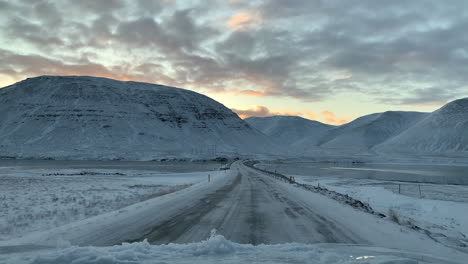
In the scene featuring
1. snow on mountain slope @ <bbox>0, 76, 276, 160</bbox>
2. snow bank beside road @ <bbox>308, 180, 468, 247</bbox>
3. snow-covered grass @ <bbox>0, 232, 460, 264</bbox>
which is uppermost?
snow on mountain slope @ <bbox>0, 76, 276, 160</bbox>

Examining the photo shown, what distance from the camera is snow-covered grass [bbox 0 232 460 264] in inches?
217

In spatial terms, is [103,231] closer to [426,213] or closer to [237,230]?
[237,230]

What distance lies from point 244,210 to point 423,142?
215453mm

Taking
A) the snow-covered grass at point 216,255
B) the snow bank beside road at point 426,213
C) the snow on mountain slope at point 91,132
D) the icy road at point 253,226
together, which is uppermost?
the snow on mountain slope at point 91,132

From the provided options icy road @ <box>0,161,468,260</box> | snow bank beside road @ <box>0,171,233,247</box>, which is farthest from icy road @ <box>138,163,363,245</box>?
snow bank beside road @ <box>0,171,233,247</box>

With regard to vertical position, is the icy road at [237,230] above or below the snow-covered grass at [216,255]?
below

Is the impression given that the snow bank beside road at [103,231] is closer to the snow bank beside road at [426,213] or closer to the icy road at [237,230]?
the icy road at [237,230]

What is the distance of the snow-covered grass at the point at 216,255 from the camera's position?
5500mm

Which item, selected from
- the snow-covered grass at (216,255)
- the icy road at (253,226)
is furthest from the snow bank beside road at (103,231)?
the snow-covered grass at (216,255)

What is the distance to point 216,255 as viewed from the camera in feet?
19.9

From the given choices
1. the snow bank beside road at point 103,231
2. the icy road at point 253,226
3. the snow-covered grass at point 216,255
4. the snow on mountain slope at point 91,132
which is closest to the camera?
the snow-covered grass at point 216,255

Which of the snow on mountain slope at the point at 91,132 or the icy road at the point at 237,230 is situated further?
the snow on mountain slope at the point at 91,132

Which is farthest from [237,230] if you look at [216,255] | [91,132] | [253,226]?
[91,132]

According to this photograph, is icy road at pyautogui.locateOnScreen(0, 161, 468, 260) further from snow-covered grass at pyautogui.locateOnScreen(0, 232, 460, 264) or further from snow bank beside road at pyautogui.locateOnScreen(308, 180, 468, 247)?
snow bank beside road at pyautogui.locateOnScreen(308, 180, 468, 247)
